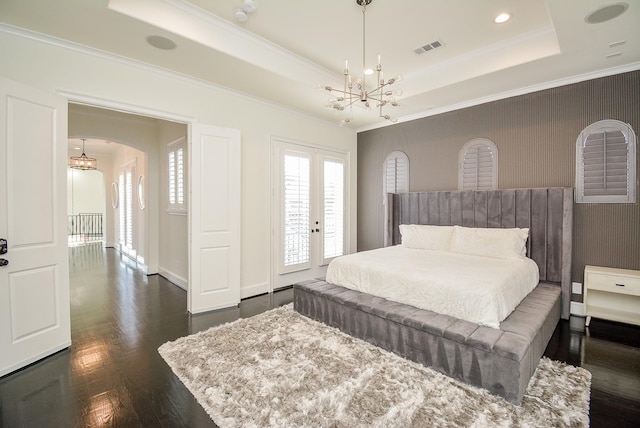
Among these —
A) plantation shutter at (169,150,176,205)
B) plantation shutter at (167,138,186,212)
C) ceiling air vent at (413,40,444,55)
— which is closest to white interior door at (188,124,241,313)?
plantation shutter at (167,138,186,212)

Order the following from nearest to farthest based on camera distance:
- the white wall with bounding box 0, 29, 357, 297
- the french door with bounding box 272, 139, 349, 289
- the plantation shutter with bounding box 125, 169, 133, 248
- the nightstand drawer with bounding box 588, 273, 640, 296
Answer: the white wall with bounding box 0, 29, 357, 297 < the nightstand drawer with bounding box 588, 273, 640, 296 < the french door with bounding box 272, 139, 349, 289 < the plantation shutter with bounding box 125, 169, 133, 248

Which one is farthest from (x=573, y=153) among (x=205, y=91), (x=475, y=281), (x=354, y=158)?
(x=205, y=91)

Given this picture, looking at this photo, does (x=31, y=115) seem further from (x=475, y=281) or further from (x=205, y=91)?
(x=475, y=281)

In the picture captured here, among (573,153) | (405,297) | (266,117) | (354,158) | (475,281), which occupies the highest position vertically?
(266,117)

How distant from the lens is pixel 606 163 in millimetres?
3533

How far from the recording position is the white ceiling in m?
2.60

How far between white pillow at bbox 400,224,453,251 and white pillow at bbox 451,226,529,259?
0.14 metres

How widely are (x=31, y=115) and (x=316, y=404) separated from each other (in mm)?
3406

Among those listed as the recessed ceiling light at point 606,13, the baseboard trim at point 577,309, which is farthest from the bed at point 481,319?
the recessed ceiling light at point 606,13

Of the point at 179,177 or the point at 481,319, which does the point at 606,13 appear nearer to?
the point at 481,319

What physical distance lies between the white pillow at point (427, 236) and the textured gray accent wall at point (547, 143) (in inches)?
32.9

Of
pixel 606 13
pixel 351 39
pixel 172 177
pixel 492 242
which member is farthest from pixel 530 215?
pixel 172 177

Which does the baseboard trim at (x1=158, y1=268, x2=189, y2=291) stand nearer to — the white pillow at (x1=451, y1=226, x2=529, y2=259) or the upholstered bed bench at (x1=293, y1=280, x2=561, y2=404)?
the upholstered bed bench at (x1=293, y1=280, x2=561, y2=404)

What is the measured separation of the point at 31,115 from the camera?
101 inches
